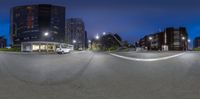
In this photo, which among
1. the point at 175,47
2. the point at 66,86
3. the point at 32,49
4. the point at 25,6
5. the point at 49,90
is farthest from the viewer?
the point at 25,6

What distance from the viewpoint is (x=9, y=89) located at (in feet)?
31.0

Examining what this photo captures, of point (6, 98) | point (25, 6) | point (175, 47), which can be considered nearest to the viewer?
point (6, 98)

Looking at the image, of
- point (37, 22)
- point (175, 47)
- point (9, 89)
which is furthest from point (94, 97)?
point (37, 22)

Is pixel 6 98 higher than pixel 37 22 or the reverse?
the reverse

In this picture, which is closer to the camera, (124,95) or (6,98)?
(6,98)

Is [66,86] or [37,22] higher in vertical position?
[37,22]

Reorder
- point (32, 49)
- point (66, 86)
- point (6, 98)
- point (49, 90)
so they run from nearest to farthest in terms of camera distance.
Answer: point (6, 98) < point (49, 90) < point (66, 86) < point (32, 49)

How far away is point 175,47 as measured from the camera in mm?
176500

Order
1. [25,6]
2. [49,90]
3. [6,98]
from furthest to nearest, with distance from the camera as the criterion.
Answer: [25,6] < [49,90] < [6,98]

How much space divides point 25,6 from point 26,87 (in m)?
191

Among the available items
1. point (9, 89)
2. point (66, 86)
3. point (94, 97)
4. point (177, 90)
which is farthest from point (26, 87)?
point (177, 90)

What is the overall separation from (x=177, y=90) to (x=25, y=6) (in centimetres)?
19250

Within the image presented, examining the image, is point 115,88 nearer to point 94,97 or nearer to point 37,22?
point 94,97

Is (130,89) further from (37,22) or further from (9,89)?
(37,22)
